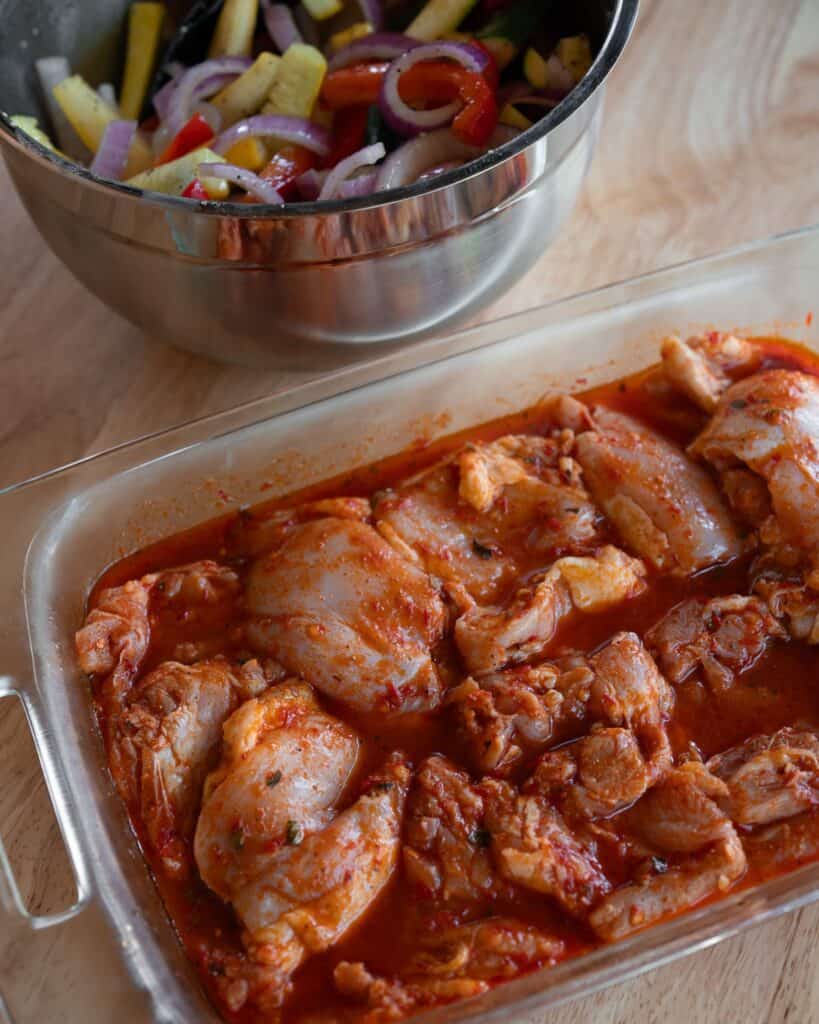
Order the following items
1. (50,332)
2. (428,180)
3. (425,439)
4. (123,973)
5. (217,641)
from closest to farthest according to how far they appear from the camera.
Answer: (123,973)
(428,180)
(217,641)
(425,439)
(50,332)

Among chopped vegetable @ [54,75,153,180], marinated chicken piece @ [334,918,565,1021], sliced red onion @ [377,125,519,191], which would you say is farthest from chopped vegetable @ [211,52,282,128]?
marinated chicken piece @ [334,918,565,1021]

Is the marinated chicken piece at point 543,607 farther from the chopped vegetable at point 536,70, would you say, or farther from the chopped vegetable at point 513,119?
the chopped vegetable at point 536,70

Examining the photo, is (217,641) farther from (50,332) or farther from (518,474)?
(50,332)

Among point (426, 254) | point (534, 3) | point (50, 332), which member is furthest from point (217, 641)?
point (534, 3)

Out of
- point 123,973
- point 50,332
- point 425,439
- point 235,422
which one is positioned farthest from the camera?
point 50,332

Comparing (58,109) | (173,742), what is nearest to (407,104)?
(58,109)
